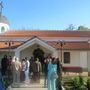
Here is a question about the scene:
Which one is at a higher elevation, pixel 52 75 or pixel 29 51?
pixel 29 51

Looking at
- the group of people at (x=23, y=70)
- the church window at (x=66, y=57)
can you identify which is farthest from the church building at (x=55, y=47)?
the group of people at (x=23, y=70)

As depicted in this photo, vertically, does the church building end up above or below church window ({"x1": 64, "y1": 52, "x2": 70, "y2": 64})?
above

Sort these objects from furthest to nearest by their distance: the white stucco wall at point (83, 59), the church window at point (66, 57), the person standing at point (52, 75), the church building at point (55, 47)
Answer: the church window at point (66, 57) < the white stucco wall at point (83, 59) < the church building at point (55, 47) < the person standing at point (52, 75)

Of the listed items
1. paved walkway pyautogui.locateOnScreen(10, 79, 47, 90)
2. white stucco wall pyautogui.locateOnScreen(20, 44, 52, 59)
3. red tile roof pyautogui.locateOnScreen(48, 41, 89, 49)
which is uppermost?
red tile roof pyautogui.locateOnScreen(48, 41, 89, 49)

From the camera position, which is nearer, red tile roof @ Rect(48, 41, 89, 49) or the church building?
the church building

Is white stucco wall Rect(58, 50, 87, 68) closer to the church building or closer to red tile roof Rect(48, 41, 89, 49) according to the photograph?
the church building

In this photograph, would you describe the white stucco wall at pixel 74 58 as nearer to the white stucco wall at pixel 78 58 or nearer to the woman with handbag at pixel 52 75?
the white stucco wall at pixel 78 58

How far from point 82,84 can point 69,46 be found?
17.5 meters

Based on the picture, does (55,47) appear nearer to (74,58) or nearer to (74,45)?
(74,58)

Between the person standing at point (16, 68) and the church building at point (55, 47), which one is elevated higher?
the church building at point (55, 47)

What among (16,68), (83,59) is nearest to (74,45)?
(83,59)

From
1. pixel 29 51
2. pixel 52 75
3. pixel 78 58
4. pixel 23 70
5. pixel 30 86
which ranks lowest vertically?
pixel 30 86

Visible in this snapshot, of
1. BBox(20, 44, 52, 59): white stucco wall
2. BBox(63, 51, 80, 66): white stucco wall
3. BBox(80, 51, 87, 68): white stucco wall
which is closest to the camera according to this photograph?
BBox(20, 44, 52, 59): white stucco wall

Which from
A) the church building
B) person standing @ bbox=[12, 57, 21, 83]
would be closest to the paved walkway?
person standing @ bbox=[12, 57, 21, 83]
